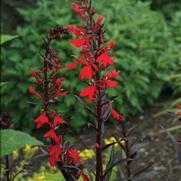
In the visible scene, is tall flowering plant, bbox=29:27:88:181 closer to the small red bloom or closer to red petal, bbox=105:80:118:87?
the small red bloom

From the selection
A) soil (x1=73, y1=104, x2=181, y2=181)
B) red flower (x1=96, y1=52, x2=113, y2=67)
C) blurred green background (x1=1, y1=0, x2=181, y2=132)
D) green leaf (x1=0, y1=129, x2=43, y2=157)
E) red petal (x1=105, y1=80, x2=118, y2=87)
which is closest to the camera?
red flower (x1=96, y1=52, x2=113, y2=67)

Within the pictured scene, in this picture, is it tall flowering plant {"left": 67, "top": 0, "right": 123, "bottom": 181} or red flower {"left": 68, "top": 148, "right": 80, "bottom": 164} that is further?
red flower {"left": 68, "top": 148, "right": 80, "bottom": 164}

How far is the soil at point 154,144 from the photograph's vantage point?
4.53 meters

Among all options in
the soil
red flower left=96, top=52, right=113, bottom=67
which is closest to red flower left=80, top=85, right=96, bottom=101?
red flower left=96, top=52, right=113, bottom=67

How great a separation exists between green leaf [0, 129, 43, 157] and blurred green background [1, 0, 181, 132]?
6.39ft

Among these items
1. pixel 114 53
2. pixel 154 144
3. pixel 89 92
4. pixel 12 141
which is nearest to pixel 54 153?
pixel 89 92

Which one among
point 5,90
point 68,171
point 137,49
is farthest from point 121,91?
point 68,171

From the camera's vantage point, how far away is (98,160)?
2496mm

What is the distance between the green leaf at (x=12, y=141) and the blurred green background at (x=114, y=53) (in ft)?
6.39

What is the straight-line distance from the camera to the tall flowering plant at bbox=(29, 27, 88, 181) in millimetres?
2369

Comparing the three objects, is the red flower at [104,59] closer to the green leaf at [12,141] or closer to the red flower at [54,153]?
the red flower at [54,153]

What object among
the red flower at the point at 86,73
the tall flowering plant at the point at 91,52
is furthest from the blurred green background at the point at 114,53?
the red flower at the point at 86,73

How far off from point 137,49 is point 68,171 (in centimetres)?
348

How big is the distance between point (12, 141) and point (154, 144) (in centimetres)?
220
